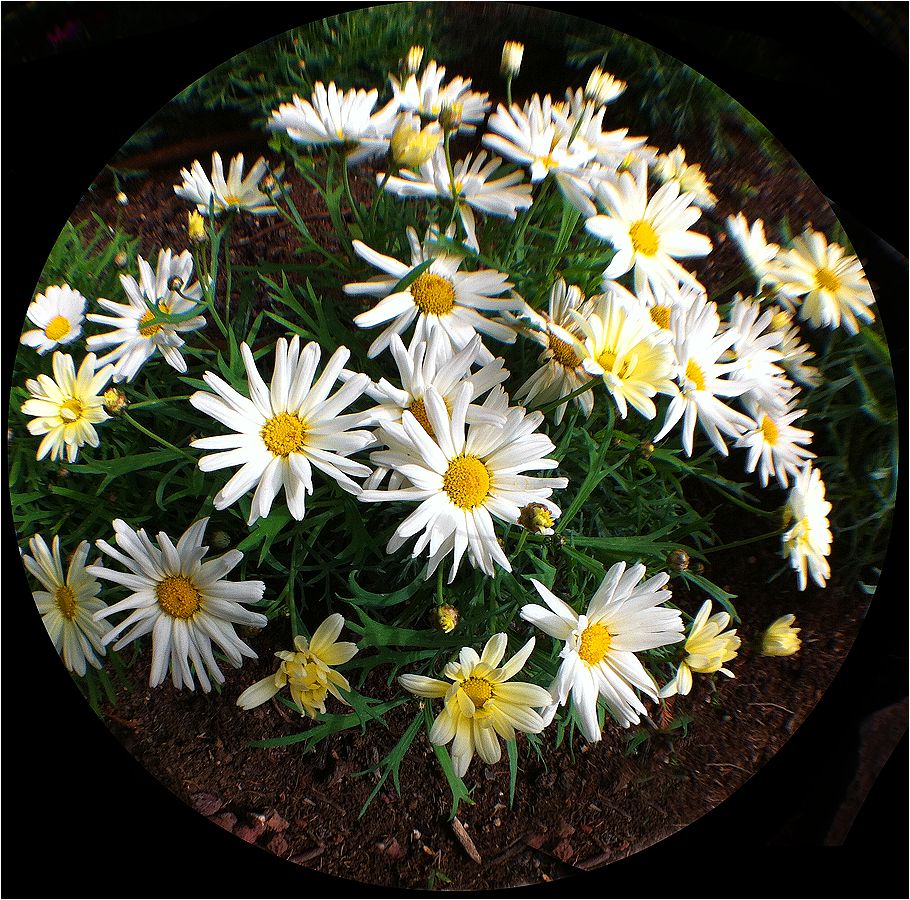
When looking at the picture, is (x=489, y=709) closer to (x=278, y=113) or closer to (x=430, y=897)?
(x=430, y=897)

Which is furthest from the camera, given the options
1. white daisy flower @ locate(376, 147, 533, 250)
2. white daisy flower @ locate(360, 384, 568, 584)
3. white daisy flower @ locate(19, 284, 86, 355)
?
white daisy flower @ locate(19, 284, 86, 355)

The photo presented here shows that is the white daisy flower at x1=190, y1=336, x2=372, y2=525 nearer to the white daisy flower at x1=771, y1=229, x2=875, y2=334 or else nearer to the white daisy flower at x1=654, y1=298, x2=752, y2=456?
the white daisy flower at x1=654, y1=298, x2=752, y2=456

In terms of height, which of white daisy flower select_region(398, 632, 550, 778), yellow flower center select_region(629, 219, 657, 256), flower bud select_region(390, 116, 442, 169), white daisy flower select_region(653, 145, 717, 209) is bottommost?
white daisy flower select_region(398, 632, 550, 778)

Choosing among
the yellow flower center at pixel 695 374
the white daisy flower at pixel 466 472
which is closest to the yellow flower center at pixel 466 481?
the white daisy flower at pixel 466 472

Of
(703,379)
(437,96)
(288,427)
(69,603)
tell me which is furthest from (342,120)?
(69,603)

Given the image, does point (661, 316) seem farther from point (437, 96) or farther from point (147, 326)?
point (147, 326)

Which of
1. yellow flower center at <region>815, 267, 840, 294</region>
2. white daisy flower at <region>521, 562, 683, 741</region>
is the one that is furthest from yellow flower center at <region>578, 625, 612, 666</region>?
yellow flower center at <region>815, 267, 840, 294</region>

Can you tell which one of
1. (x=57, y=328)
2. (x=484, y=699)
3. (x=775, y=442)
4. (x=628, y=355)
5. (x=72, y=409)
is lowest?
(x=484, y=699)
